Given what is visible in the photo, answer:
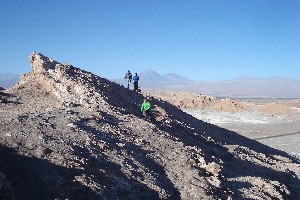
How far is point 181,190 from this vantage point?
30.3 ft

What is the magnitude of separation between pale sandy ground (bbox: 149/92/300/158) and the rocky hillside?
1352cm

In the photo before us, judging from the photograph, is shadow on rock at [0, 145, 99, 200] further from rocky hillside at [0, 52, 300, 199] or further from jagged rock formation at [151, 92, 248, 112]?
jagged rock formation at [151, 92, 248, 112]

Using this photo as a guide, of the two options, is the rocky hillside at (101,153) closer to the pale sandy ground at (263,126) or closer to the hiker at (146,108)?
the hiker at (146,108)

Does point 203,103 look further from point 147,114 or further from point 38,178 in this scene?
point 38,178

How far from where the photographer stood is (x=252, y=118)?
42.2 meters

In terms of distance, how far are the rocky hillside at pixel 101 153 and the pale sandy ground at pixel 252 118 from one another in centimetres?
1352

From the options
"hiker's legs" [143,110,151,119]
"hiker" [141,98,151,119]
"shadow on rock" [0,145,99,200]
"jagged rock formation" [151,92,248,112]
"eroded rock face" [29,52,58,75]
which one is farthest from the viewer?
"jagged rock formation" [151,92,248,112]

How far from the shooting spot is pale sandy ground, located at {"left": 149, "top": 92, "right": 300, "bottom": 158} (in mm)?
30797

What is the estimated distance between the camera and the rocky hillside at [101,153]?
7762 millimetres

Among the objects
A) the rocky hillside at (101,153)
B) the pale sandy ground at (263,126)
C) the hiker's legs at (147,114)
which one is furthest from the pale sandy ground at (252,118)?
the hiker's legs at (147,114)

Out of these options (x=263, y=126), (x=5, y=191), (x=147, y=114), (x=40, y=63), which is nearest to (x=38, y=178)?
(x=5, y=191)

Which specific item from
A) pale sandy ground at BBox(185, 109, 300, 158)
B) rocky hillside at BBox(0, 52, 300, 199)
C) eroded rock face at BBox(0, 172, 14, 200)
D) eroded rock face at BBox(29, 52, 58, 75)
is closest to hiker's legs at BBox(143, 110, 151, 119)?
rocky hillside at BBox(0, 52, 300, 199)

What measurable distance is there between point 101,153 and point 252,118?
115 ft

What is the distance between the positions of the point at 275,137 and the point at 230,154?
17.8 metres
